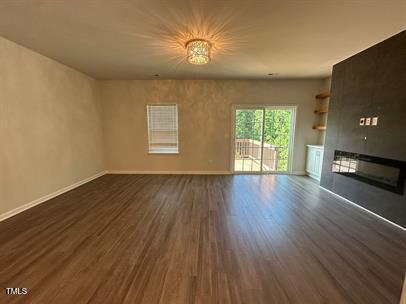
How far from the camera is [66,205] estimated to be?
3342 mm

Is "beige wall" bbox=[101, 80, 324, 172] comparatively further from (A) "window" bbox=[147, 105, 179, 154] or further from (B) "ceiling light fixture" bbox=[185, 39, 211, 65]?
(B) "ceiling light fixture" bbox=[185, 39, 211, 65]

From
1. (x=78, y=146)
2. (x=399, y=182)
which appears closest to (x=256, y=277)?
(x=399, y=182)

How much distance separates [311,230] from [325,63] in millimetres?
3475

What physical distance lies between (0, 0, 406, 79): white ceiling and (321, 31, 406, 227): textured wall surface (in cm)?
28

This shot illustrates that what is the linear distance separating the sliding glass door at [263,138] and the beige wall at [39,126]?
4.24 m

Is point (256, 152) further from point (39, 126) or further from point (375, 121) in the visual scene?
point (39, 126)

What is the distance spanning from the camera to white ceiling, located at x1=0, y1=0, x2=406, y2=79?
2035 millimetres

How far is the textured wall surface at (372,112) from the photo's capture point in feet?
8.94

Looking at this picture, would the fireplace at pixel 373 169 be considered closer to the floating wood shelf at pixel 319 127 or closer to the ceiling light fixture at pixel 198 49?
the floating wood shelf at pixel 319 127

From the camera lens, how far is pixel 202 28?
2500 mm

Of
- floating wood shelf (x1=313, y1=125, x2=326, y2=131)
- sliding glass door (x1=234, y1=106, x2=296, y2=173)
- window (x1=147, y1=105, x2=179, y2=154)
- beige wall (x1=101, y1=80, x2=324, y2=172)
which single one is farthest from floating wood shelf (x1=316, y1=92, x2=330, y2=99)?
window (x1=147, y1=105, x2=179, y2=154)

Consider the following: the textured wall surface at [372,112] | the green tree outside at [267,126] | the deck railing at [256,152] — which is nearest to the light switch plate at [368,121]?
the textured wall surface at [372,112]

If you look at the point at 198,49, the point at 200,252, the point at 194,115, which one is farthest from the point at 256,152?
the point at 200,252

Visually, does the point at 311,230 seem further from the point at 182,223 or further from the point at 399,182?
the point at 182,223
